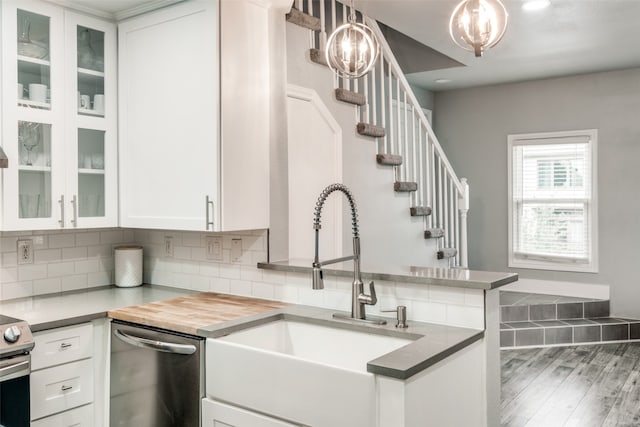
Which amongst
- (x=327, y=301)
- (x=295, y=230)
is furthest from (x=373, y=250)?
(x=327, y=301)

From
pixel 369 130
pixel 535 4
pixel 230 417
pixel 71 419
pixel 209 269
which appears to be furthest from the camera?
pixel 369 130

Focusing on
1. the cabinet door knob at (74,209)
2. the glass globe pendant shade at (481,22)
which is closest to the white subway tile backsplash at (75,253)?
the cabinet door knob at (74,209)

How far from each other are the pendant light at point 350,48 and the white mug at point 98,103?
131 centimetres

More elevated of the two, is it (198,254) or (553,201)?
(553,201)

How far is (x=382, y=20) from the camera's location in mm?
3924

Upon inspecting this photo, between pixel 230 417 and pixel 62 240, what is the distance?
153cm

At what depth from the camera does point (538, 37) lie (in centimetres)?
419

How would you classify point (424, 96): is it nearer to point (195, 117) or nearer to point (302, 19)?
point (302, 19)

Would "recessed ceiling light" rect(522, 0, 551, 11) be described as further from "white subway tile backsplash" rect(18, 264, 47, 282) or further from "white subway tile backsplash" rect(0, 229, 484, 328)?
"white subway tile backsplash" rect(18, 264, 47, 282)

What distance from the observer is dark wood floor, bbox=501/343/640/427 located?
346cm

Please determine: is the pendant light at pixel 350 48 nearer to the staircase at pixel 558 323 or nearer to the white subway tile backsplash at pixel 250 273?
the white subway tile backsplash at pixel 250 273

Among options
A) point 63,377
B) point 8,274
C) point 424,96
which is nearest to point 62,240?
point 8,274

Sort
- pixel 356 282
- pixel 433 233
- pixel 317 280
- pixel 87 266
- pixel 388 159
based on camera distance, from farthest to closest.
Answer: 1. pixel 433 233
2. pixel 388 159
3. pixel 87 266
4. pixel 356 282
5. pixel 317 280

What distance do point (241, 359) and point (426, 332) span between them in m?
0.69
